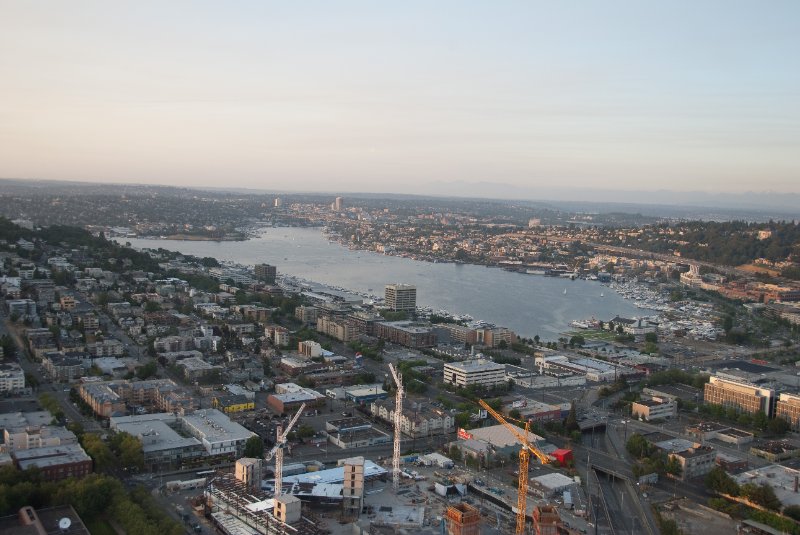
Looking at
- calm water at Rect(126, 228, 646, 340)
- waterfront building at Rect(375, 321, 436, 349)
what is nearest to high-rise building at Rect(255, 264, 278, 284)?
calm water at Rect(126, 228, 646, 340)

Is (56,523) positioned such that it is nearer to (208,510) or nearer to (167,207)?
(208,510)

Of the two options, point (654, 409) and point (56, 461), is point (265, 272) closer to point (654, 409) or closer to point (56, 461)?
point (654, 409)

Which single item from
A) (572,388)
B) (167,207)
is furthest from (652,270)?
(167,207)

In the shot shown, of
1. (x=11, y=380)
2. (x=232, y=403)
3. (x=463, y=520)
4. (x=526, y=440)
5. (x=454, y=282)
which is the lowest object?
(x=454, y=282)

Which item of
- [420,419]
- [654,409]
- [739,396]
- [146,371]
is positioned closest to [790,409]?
[739,396]

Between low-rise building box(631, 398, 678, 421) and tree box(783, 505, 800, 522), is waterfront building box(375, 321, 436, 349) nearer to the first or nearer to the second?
low-rise building box(631, 398, 678, 421)
